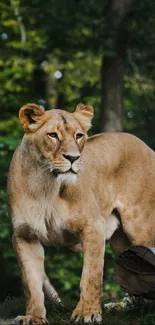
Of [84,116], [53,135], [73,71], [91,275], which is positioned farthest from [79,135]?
[73,71]

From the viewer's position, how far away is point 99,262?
7.15 m

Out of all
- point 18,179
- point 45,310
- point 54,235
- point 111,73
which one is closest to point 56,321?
point 45,310

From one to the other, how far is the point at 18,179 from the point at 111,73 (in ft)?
20.1

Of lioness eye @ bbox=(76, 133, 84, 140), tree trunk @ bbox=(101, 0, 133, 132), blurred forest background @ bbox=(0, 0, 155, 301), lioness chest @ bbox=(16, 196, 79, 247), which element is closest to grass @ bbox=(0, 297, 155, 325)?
lioness chest @ bbox=(16, 196, 79, 247)

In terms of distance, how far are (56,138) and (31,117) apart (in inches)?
12.8

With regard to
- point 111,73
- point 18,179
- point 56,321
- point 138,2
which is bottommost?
point 56,321

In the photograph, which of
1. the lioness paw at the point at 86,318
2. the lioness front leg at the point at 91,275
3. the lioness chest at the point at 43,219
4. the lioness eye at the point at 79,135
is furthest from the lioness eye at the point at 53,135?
the lioness paw at the point at 86,318

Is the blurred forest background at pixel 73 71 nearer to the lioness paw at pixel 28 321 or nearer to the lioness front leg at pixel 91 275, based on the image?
the lioness front leg at pixel 91 275

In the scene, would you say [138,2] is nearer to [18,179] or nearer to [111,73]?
[111,73]

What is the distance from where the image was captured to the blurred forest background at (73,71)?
507 inches

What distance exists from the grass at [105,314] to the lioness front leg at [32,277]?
0.43 feet

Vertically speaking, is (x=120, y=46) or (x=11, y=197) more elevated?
(x=120, y=46)

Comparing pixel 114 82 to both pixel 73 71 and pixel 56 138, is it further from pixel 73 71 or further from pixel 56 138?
pixel 73 71

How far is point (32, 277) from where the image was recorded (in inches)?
282
